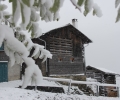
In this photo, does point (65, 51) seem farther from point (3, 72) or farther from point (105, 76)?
point (105, 76)

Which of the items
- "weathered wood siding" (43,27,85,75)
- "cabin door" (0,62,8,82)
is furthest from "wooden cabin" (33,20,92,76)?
"cabin door" (0,62,8,82)

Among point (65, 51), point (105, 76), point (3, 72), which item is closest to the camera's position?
point (3, 72)

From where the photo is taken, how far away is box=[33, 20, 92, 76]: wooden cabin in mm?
16672

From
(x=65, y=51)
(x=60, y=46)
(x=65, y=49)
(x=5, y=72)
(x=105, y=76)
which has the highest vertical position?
(x=60, y=46)

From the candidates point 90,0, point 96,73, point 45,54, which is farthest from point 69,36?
point 90,0

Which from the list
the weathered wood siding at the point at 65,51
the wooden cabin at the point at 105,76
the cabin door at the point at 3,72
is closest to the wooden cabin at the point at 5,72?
the cabin door at the point at 3,72

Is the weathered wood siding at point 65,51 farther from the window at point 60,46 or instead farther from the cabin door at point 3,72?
the cabin door at point 3,72

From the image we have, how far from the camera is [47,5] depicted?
1134 mm

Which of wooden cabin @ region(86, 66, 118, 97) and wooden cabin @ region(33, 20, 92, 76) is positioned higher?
wooden cabin @ region(33, 20, 92, 76)

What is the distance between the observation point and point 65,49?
17.7 metres

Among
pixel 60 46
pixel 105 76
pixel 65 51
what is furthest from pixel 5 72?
pixel 105 76

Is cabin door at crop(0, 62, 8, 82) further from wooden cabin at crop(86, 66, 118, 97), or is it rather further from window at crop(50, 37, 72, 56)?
wooden cabin at crop(86, 66, 118, 97)

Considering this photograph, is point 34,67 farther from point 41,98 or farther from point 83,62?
point 83,62

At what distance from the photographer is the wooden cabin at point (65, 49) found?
1667 cm
